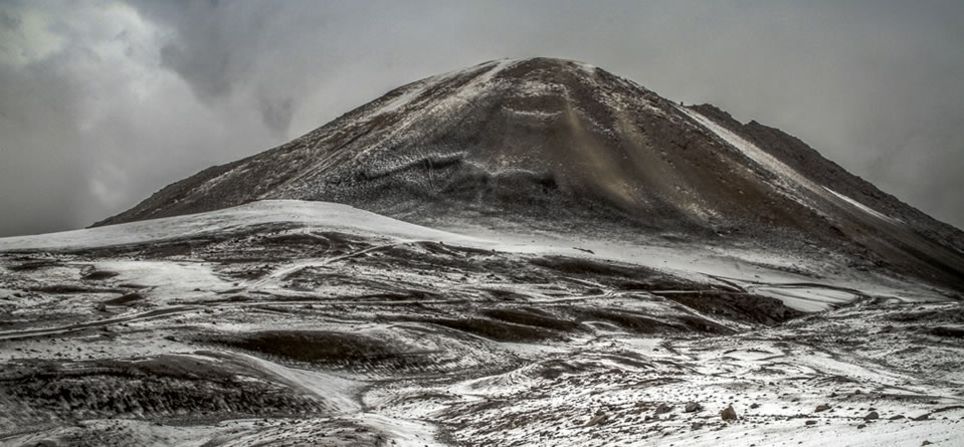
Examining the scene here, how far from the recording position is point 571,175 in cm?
11650

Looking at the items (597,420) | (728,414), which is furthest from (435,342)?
(728,414)

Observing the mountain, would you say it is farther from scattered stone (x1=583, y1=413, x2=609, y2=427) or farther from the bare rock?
the bare rock

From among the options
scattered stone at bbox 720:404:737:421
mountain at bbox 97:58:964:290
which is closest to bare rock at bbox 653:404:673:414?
scattered stone at bbox 720:404:737:421

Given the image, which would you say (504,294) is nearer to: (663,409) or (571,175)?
(663,409)

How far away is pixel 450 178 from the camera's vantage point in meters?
117

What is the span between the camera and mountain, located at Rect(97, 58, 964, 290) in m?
106

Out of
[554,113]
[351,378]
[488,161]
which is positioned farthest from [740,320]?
[554,113]

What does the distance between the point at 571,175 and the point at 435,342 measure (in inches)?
2850

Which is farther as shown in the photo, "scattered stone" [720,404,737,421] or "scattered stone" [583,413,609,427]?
"scattered stone" [583,413,609,427]

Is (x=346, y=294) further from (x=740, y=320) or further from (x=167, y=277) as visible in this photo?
(x=740, y=320)

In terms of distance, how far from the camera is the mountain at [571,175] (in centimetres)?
10612

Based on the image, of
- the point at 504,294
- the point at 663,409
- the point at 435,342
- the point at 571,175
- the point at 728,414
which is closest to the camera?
the point at 728,414

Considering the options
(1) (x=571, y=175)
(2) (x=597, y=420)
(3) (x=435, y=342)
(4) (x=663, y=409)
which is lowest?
(3) (x=435, y=342)

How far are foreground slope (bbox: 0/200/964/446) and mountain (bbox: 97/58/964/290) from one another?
1172cm
